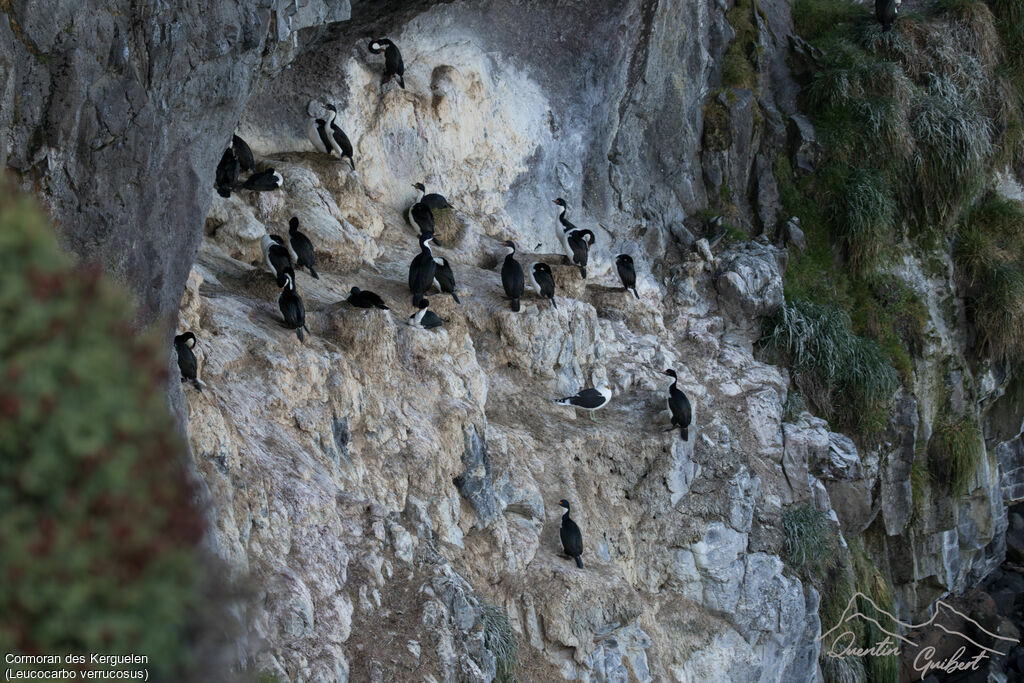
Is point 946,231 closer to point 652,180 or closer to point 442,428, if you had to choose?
point 652,180

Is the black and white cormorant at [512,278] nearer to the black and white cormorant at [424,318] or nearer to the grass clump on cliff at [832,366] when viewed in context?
the black and white cormorant at [424,318]

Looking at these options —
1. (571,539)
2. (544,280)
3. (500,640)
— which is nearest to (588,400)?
(544,280)

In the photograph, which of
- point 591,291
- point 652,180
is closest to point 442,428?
point 591,291

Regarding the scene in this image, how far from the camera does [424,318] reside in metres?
7.38

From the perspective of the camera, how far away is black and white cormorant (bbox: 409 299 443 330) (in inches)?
288

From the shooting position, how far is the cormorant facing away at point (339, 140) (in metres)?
8.55

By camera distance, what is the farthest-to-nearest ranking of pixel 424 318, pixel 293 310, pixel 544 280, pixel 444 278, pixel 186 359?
pixel 544 280 → pixel 444 278 → pixel 424 318 → pixel 293 310 → pixel 186 359

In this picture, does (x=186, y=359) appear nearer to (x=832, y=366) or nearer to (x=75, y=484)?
(x=75, y=484)

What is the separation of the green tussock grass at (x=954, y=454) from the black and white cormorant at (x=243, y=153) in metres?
9.17

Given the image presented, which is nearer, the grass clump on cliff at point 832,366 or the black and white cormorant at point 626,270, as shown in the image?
the black and white cormorant at point 626,270

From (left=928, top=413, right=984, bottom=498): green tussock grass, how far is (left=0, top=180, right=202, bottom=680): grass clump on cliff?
12.2 m

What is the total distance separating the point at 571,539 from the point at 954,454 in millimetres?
7070

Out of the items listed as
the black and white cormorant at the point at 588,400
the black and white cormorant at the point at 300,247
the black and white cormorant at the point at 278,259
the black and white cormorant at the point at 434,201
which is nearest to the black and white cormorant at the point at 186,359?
the black and white cormorant at the point at 278,259

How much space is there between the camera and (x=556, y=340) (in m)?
8.62
